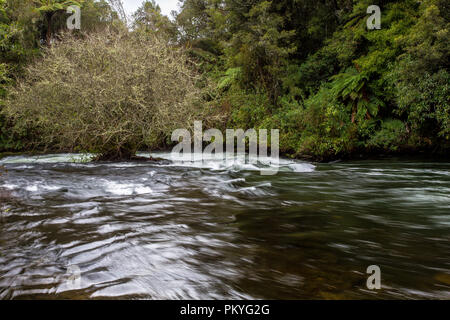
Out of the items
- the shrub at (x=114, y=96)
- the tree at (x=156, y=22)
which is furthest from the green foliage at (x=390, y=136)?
the tree at (x=156, y=22)

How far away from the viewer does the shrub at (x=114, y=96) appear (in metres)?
9.55

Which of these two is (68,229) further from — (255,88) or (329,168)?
(255,88)

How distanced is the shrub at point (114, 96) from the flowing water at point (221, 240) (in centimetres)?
352

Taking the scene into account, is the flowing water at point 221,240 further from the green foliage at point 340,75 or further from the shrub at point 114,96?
the green foliage at point 340,75

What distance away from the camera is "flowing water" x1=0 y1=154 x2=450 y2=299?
2.40 m

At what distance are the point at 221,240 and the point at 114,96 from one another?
748 centimetres

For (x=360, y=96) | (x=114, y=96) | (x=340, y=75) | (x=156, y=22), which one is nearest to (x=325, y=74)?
(x=340, y=75)

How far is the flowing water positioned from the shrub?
11.5 ft

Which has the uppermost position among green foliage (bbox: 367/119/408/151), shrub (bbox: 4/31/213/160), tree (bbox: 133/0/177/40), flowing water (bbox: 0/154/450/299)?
tree (bbox: 133/0/177/40)

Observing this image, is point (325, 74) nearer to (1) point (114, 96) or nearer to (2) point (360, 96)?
(2) point (360, 96)

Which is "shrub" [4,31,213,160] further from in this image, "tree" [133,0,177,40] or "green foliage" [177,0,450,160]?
"tree" [133,0,177,40]

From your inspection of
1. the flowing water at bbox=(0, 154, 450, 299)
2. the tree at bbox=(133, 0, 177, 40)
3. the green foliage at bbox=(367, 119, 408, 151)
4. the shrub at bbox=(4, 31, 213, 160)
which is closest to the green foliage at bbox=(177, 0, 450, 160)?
the green foliage at bbox=(367, 119, 408, 151)

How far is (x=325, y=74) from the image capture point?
15352mm
